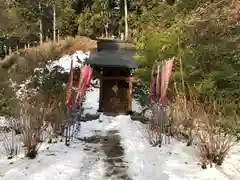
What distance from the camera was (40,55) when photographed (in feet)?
82.0

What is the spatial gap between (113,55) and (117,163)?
8.88 meters

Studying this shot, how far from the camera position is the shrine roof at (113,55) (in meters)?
14.7

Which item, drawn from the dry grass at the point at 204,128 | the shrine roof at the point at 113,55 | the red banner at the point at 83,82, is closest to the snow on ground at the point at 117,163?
the dry grass at the point at 204,128

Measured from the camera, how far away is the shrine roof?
1470cm

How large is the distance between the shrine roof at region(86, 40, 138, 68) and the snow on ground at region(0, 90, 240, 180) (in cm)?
513

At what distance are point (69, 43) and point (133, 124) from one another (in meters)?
16.4

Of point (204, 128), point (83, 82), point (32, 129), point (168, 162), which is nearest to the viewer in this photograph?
point (168, 162)

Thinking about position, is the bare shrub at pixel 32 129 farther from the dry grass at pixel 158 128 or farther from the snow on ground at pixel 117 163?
the dry grass at pixel 158 128

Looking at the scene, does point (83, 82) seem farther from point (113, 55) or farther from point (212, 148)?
point (113, 55)

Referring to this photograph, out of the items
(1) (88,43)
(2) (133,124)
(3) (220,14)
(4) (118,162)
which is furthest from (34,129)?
(1) (88,43)

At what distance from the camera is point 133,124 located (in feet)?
42.4

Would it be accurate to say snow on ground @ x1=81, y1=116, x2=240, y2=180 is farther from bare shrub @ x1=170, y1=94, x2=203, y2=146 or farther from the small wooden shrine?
the small wooden shrine

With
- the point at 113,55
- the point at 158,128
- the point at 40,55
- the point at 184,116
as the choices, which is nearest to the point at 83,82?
the point at 158,128

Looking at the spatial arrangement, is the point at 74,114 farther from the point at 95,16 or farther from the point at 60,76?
the point at 95,16
